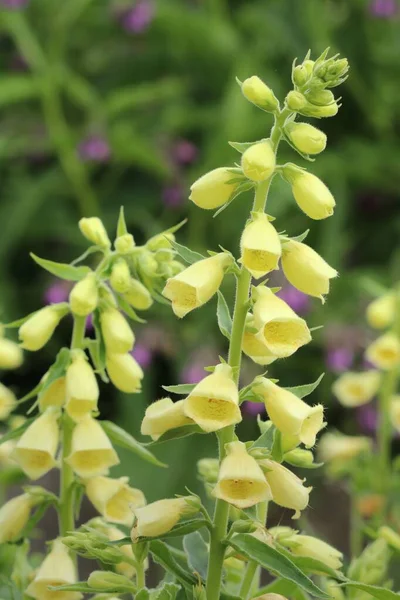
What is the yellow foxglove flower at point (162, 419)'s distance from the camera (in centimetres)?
67

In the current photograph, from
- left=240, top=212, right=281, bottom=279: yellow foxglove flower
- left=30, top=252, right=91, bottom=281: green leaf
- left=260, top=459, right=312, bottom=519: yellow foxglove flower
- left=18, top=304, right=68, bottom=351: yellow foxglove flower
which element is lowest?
left=260, top=459, right=312, bottom=519: yellow foxglove flower

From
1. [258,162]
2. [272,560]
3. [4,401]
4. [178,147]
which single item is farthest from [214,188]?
[178,147]

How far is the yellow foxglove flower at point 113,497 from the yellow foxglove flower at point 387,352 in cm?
64

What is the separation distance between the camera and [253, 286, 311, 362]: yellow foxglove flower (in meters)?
0.65

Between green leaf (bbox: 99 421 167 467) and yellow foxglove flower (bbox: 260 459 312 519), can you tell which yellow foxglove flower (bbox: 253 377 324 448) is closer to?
yellow foxglove flower (bbox: 260 459 312 519)

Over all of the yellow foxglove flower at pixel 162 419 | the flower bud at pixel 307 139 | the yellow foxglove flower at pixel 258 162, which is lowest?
the yellow foxglove flower at pixel 162 419

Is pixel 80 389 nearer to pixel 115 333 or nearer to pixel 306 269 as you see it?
pixel 115 333

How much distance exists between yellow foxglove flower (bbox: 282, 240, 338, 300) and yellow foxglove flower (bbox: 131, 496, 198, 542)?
18 cm

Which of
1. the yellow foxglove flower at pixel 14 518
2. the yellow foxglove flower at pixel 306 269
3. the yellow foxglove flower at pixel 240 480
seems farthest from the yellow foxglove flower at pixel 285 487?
the yellow foxglove flower at pixel 14 518

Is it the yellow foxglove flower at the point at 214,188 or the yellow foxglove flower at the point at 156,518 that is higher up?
the yellow foxglove flower at the point at 214,188

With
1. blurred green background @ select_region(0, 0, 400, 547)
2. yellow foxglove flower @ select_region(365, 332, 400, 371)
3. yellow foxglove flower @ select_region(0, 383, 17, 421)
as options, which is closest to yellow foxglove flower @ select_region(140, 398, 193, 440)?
yellow foxglove flower @ select_region(0, 383, 17, 421)

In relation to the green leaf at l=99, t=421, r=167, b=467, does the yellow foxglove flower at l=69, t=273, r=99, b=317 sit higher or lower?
higher

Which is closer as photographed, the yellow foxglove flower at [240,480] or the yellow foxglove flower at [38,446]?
the yellow foxglove flower at [240,480]

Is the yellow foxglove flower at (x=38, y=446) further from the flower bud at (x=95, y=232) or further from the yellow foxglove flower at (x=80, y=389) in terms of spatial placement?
the flower bud at (x=95, y=232)
